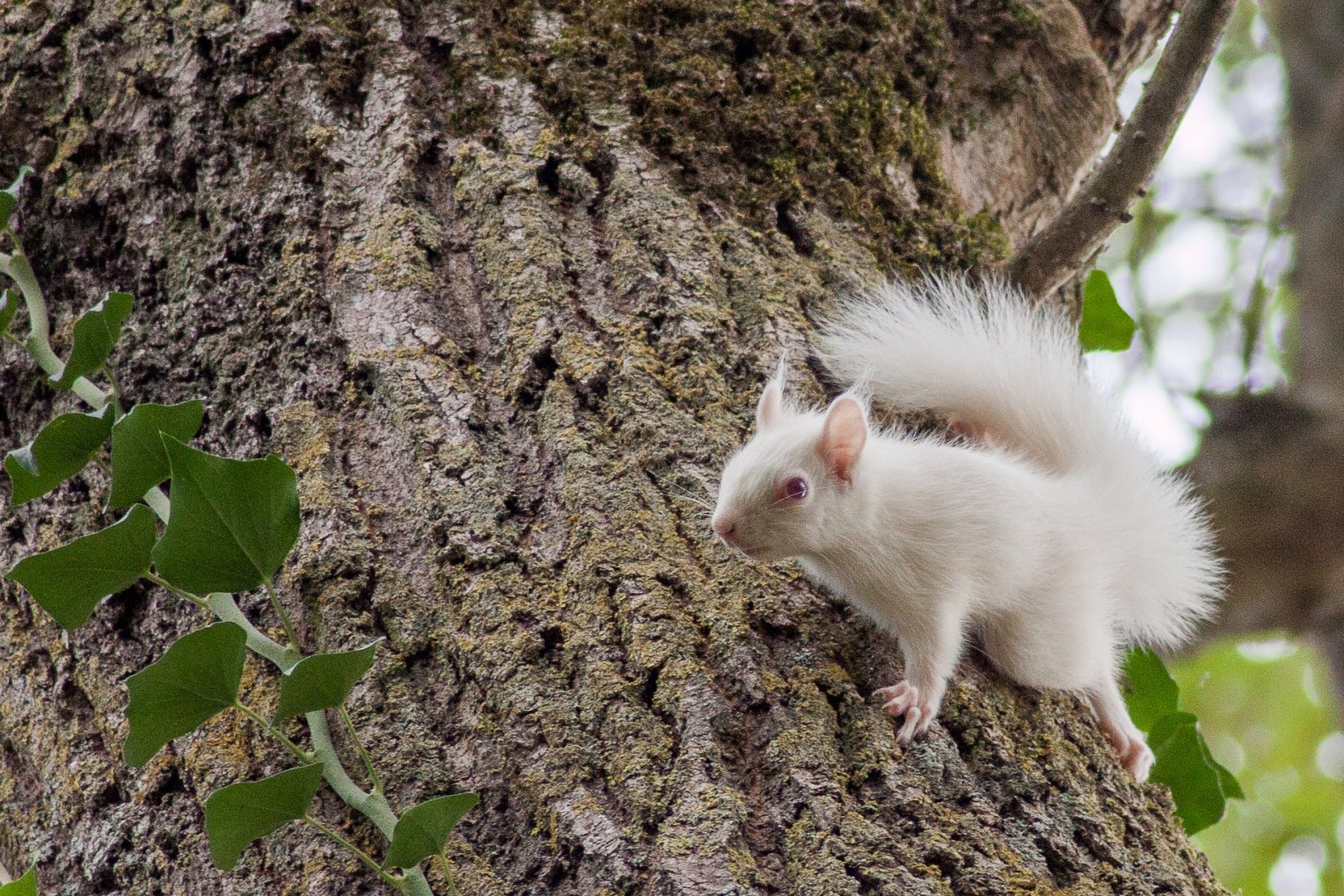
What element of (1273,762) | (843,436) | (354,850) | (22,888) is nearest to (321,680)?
(354,850)

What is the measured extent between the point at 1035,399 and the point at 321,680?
1.26m

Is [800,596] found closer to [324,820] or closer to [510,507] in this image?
[510,507]

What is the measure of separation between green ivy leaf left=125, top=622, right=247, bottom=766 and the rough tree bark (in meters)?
0.20

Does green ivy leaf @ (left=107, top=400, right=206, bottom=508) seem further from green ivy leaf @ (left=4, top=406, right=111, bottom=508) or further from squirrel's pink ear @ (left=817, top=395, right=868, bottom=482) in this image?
squirrel's pink ear @ (left=817, top=395, right=868, bottom=482)

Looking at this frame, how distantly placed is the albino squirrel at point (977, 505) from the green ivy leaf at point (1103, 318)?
0.69 ft

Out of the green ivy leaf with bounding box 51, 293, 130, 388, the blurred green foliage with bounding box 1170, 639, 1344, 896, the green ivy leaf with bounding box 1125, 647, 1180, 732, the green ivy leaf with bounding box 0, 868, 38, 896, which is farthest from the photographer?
the blurred green foliage with bounding box 1170, 639, 1344, 896

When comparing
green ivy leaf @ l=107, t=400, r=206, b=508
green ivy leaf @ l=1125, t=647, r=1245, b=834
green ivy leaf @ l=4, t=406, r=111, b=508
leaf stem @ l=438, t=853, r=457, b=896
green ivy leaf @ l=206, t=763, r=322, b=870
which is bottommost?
green ivy leaf @ l=1125, t=647, r=1245, b=834

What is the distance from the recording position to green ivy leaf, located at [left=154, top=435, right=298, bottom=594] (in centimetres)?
119

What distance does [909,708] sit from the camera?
4.65ft

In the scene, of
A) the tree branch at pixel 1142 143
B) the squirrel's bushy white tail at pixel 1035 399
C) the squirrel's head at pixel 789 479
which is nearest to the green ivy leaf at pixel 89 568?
the squirrel's head at pixel 789 479

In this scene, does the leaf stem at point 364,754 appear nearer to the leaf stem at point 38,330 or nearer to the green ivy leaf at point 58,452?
the green ivy leaf at point 58,452

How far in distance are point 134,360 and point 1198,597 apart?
1.82 meters

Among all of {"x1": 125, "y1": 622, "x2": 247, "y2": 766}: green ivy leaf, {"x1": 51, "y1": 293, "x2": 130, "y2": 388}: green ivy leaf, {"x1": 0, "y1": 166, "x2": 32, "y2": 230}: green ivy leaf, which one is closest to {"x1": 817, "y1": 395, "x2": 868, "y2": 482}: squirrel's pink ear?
{"x1": 125, "y1": 622, "x2": 247, "y2": 766}: green ivy leaf

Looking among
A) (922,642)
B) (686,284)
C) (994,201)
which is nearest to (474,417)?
(686,284)
